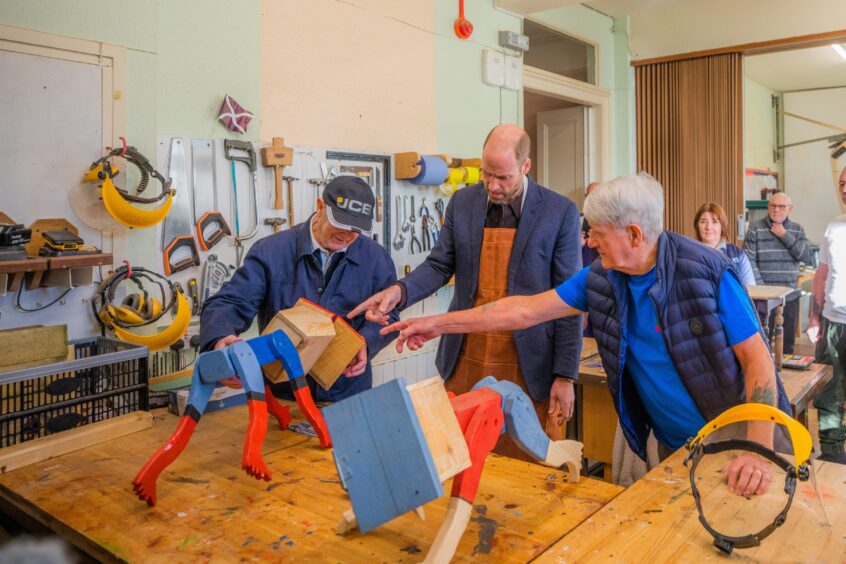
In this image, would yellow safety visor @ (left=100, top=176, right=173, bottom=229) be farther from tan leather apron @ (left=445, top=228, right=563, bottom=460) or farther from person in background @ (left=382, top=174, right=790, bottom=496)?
person in background @ (left=382, top=174, right=790, bottom=496)

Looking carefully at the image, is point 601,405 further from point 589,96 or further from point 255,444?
point 589,96

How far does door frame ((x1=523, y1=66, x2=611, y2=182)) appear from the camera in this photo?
5.38 meters

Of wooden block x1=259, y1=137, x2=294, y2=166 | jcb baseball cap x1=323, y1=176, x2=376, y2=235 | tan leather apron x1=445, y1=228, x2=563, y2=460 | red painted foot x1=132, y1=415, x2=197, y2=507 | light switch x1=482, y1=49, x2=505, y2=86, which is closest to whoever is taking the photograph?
red painted foot x1=132, y1=415, x2=197, y2=507

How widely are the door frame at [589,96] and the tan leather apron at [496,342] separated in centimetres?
306

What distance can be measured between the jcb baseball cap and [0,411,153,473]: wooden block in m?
0.85

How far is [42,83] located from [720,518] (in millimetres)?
2588

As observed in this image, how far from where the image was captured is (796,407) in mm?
2713

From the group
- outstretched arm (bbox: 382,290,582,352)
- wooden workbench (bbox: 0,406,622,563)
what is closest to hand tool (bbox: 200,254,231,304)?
wooden workbench (bbox: 0,406,622,563)

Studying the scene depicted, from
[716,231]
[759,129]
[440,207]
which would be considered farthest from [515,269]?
A: [759,129]

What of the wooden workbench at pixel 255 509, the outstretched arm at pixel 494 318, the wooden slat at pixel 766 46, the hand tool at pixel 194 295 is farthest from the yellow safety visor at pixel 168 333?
the wooden slat at pixel 766 46

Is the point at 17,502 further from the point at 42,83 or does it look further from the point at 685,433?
the point at 685,433

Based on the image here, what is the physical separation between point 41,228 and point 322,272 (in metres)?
1.06

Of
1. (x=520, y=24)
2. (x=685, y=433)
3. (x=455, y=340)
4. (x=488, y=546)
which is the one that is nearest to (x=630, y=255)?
(x=685, y=433)

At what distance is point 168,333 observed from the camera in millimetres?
2658
